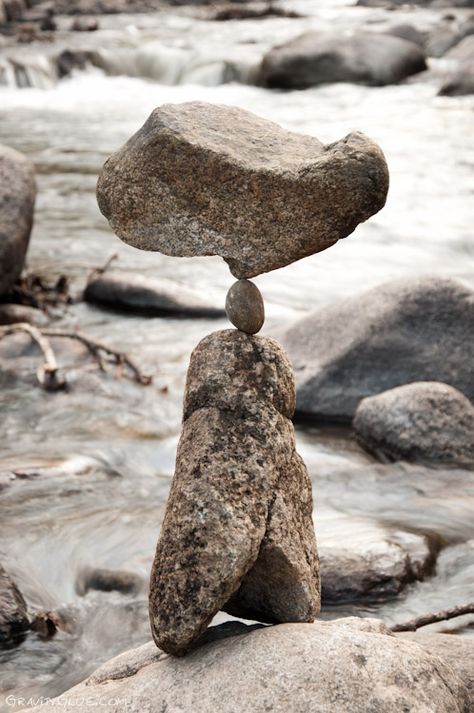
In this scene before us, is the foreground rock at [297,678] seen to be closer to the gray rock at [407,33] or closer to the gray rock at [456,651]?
the gray rock at [456,651]

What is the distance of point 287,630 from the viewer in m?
2.90

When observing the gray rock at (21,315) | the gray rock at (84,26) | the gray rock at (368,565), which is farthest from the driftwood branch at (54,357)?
the gray rock at (84,26)

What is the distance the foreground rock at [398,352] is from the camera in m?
6.73

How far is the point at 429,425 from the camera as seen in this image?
19.7 ft

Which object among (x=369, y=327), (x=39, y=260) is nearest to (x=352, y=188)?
(x=369, y=327)

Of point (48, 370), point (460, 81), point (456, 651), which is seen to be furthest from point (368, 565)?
point (460, 81)

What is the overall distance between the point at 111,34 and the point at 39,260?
1515 cm

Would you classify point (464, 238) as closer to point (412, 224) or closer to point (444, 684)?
point (412, 224)

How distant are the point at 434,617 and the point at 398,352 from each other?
3130mm

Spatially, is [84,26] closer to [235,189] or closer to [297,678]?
[235,189]

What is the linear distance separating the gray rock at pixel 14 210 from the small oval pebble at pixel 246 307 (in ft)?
17.8

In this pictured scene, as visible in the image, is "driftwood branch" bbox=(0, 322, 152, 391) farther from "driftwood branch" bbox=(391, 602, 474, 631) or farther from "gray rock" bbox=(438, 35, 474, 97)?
"gray rock" bbox=(438, 35, 474, 97)

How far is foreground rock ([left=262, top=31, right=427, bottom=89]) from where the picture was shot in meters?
19.1

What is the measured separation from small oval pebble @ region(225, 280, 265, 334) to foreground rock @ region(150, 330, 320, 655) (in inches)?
1.3
